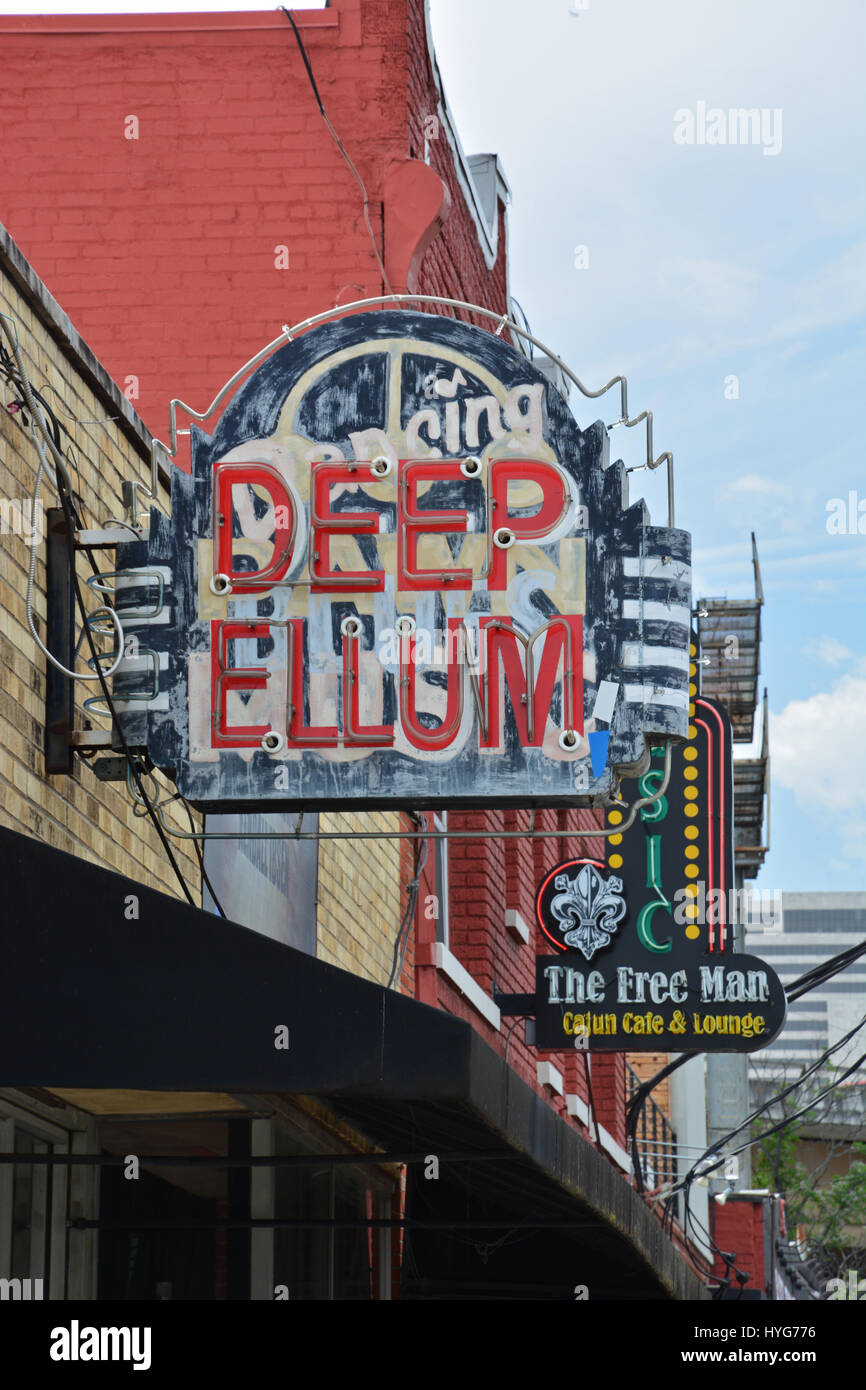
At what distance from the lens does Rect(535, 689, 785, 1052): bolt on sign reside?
12.1 meters

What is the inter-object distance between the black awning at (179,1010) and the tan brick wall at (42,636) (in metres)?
1.15

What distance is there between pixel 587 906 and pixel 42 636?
6637 millimetres

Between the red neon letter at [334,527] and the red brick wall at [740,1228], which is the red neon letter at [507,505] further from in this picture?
the red brick wall at [740,1228]

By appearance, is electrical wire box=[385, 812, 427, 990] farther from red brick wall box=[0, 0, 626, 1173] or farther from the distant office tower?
the distant office tower

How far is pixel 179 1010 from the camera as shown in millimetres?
4961

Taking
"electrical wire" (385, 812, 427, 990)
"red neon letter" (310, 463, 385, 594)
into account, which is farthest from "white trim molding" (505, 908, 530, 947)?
"red neon letter" (310, 463, 385, 594)

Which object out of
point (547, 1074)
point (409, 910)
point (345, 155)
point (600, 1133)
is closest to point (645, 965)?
point (409, 910)

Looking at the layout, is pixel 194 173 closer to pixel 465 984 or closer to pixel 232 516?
pixel 465 984

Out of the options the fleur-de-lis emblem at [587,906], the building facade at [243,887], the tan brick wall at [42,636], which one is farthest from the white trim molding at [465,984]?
the tan brick wall at [42,636]

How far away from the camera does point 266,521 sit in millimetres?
6902

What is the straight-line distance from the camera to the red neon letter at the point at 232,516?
6859 millimetres
